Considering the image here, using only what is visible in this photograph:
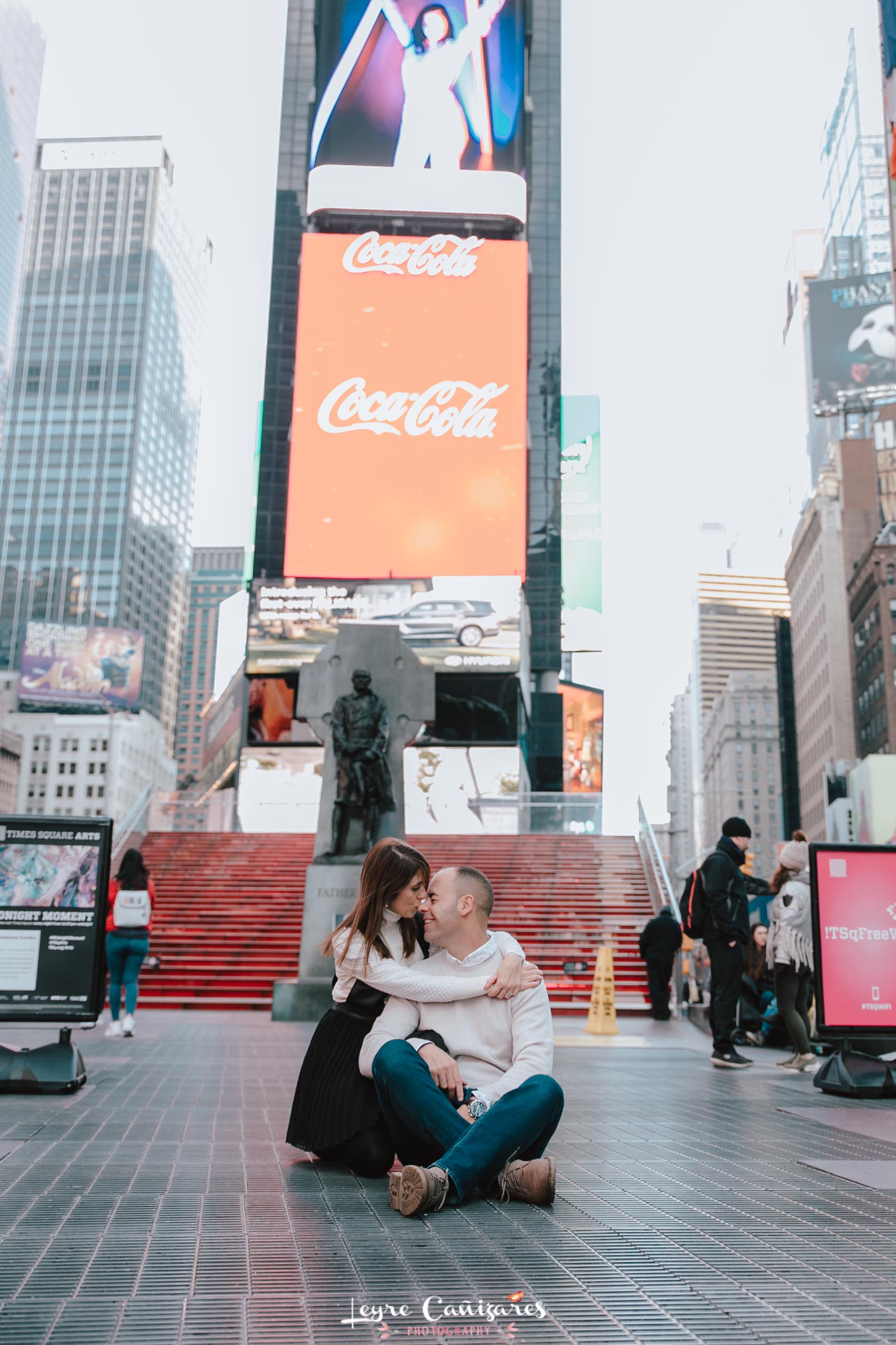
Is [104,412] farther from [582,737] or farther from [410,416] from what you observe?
[410,416]

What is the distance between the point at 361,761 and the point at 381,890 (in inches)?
429

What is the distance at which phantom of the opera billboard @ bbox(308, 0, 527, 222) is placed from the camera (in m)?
54.2

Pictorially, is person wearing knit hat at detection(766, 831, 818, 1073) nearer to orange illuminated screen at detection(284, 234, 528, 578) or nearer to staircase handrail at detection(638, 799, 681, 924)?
staircase handrail at detection(638, 799, 681, 924)

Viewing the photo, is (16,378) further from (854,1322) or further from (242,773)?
(854,1322)

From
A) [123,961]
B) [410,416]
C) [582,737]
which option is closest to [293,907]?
[123,961]

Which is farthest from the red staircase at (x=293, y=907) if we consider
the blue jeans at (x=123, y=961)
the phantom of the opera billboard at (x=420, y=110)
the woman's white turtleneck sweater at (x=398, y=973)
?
the phantom of the opera billboard at (x=420, y=110)

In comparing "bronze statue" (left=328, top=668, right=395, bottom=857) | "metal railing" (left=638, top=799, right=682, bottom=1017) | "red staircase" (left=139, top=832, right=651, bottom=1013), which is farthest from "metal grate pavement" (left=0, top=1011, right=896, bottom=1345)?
"metal railing" (left=638, top=799, right=682, bottom=1017)

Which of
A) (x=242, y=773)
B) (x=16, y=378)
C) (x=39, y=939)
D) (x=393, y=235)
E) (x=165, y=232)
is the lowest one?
(x=39, y=939)

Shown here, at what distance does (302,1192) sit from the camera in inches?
179

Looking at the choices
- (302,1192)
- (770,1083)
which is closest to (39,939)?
(302,1192)

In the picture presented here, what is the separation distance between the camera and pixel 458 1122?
4.16 metres

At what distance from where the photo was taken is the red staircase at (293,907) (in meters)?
18.5

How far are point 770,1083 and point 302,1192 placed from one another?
5498 mm

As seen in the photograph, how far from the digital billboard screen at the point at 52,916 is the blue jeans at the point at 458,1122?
12.8 ft
